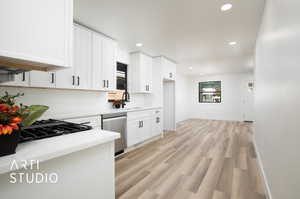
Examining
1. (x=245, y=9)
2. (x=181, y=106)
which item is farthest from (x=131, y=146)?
(x=181, y=106)

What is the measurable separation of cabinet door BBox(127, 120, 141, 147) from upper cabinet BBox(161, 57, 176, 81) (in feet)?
6.54

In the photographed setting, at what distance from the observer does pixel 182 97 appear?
24.3 ft

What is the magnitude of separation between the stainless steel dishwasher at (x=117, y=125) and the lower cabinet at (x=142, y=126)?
145mm

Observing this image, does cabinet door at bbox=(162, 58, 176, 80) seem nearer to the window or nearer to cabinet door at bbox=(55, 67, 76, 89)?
cabinet door at bbox=(55, 67, 76, 89)

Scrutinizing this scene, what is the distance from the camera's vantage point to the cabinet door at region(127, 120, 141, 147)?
3.08 m

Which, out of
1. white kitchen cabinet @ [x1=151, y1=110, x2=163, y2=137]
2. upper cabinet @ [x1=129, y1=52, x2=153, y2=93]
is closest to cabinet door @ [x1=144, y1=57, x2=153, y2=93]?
upper cabinet @ [x1=129, y1=52, x2=153, y2=93]

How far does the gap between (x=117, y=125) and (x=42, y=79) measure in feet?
4.89

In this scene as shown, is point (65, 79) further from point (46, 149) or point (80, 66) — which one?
point (46, 149)

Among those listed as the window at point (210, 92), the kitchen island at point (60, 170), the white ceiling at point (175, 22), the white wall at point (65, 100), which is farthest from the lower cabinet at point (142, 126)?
the window at point (210, 92)

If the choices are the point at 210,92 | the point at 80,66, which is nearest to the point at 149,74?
the point at 80,66

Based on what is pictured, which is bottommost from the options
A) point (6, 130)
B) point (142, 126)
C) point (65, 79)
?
point (142, 126)

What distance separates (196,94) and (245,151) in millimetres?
5165

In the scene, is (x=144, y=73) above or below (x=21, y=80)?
above

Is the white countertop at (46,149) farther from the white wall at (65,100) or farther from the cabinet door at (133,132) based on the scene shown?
the cabinet door at (133,132)
